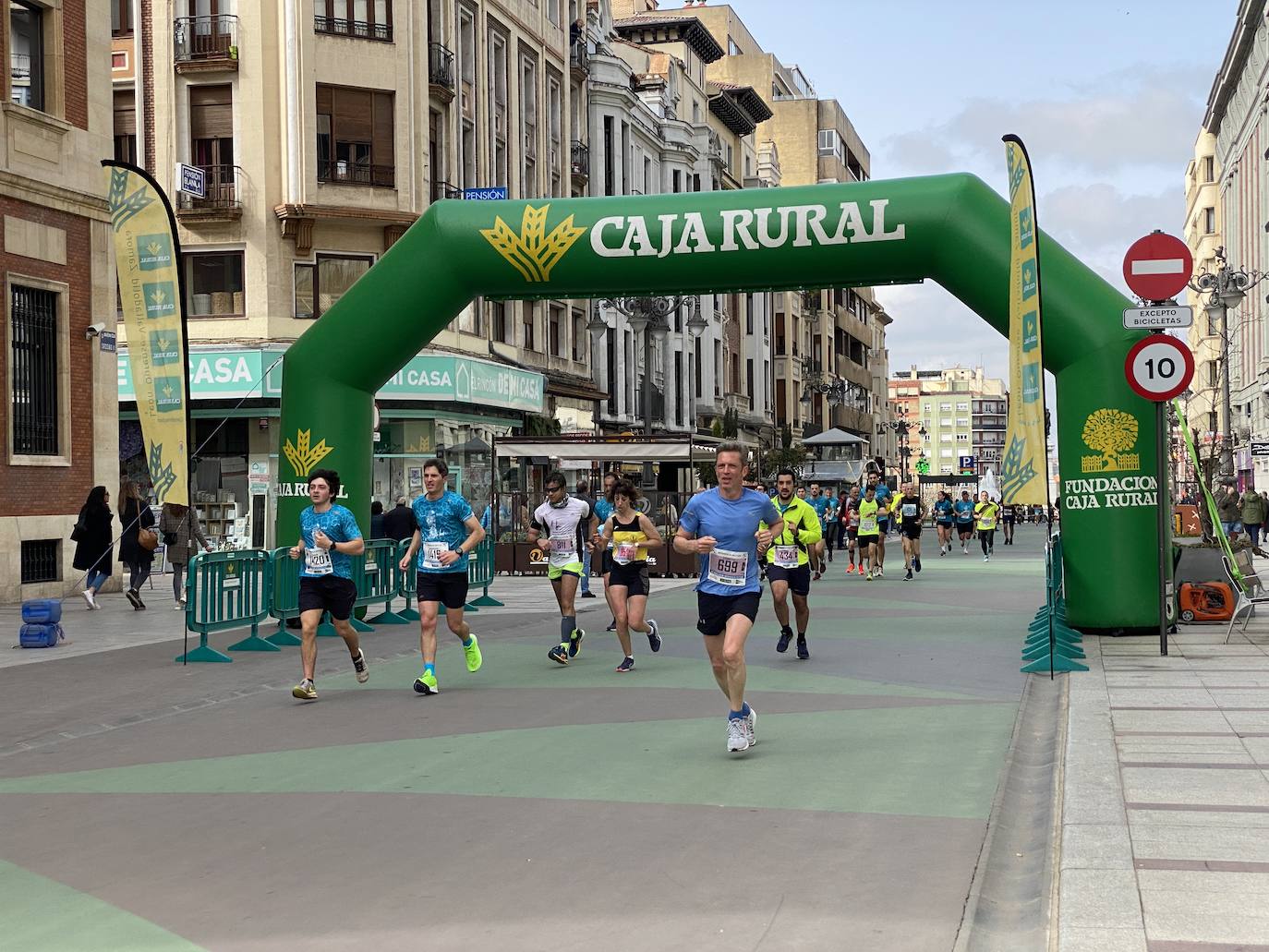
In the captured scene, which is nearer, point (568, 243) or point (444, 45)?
point (568, 243)

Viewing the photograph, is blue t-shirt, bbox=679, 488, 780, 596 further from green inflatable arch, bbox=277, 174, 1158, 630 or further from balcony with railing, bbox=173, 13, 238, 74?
balcony with railing, bbox=173, 13, 238, 74

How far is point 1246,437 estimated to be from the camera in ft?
202

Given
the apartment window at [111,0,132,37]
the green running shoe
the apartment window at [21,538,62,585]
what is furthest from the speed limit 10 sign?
the apartment window at [111,0,132,37]

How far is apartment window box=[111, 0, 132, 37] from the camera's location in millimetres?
34562

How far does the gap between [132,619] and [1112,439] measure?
11934 millimetres

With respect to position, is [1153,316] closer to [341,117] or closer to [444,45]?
[341,117]

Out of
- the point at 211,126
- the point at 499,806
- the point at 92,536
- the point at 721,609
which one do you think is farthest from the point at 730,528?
the point at 211,126

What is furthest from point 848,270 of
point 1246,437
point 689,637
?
point 1246,437

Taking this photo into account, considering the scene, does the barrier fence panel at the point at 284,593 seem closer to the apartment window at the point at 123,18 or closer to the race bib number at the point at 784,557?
the race bib number at the point at 784,557

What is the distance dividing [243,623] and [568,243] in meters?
5.04

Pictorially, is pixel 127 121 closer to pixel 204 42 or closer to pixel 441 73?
pixel 204 42

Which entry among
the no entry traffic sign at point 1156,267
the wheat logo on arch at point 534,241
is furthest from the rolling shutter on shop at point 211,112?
the no entry traffic sign at point 1156,267

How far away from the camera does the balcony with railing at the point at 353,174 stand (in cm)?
3472

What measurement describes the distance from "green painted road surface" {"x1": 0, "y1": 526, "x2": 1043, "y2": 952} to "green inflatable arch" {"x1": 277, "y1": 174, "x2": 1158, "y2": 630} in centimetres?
253
